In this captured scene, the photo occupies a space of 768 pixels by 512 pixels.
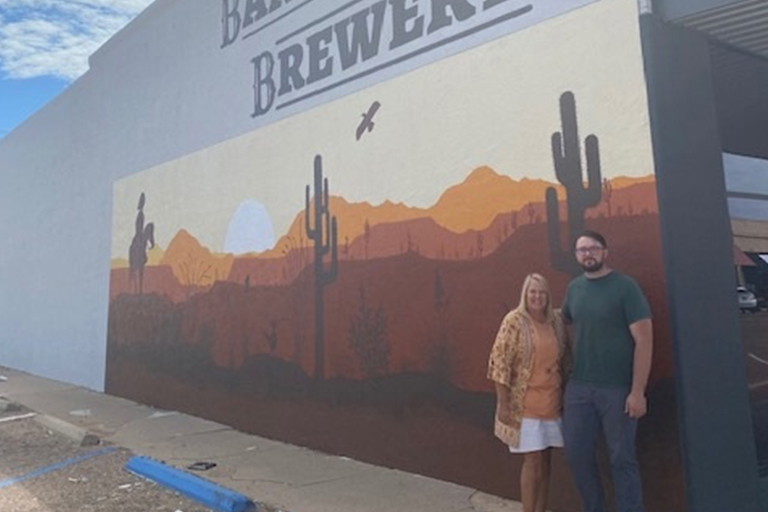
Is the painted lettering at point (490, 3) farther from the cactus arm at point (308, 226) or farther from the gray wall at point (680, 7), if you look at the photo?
the cactus arm at point (308, 226)

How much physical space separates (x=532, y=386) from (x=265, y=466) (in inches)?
135

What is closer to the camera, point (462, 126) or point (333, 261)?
point (462, 126)

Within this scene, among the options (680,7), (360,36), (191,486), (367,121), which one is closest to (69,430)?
(191,486)

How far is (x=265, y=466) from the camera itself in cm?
655

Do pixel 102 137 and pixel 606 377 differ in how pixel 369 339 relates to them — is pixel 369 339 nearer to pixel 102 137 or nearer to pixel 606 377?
pixel 606 377

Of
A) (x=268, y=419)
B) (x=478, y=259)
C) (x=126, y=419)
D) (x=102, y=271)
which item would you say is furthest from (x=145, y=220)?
(x=478, y=259)

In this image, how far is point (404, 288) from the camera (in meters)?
6.25

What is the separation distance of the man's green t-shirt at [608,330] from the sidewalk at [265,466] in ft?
5.07

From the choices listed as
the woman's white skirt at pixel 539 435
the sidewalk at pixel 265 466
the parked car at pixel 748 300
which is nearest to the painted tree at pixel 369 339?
the sidewalk at pixel 265 466

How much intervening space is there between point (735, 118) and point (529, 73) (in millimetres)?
3002

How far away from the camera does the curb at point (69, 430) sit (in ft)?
25.5

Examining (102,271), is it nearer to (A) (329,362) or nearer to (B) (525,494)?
(A) (329,362)

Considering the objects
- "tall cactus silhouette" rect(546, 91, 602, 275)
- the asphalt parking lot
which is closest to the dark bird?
"tall cactus silhouette" rect(546, 91, 602, 275)

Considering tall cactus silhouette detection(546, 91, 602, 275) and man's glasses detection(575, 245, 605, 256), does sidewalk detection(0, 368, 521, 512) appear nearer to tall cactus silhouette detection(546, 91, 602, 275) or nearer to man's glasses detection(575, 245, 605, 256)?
tall cactus silhouette detection(546, 91, 602, 275)
